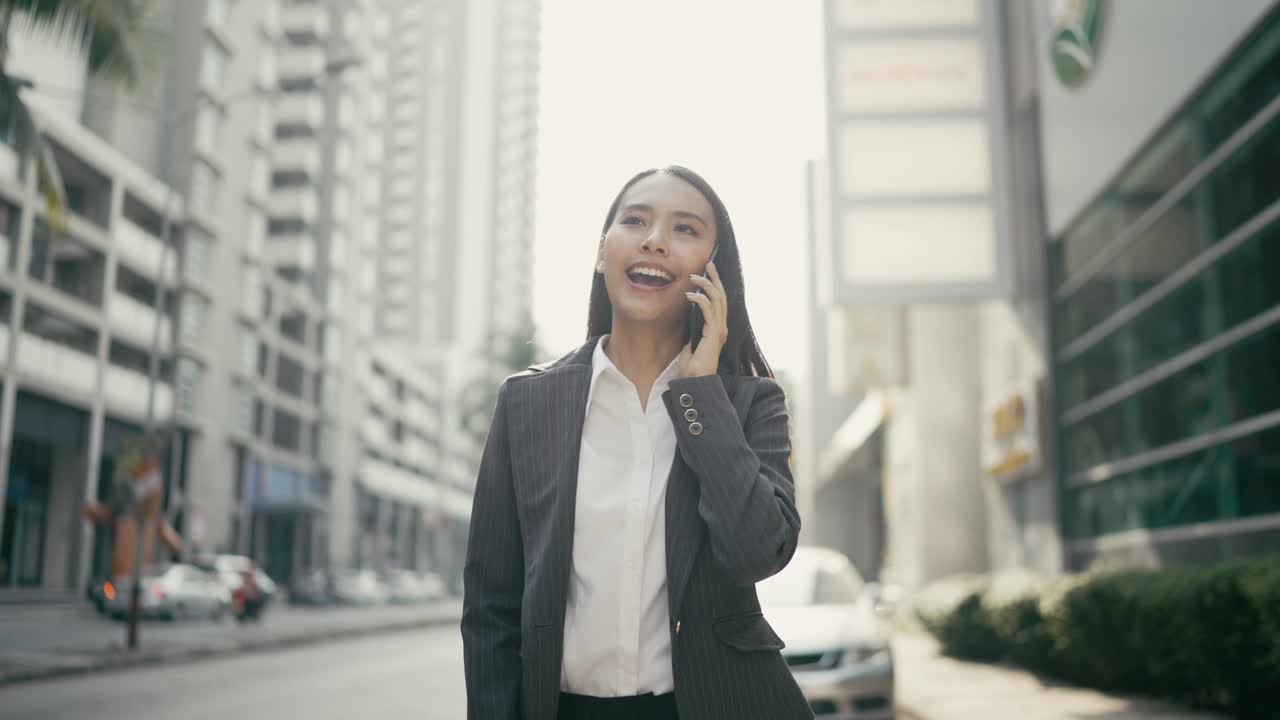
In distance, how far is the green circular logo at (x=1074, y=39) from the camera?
14648 mm

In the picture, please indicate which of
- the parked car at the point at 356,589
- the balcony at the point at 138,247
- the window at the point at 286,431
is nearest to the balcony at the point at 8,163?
the balcony at the point at 138,247

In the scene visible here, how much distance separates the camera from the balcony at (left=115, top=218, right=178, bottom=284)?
38.0 metres

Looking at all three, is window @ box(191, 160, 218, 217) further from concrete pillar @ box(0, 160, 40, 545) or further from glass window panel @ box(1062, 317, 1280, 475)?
glass window panel @ box(1062, 317, 1280, 475)

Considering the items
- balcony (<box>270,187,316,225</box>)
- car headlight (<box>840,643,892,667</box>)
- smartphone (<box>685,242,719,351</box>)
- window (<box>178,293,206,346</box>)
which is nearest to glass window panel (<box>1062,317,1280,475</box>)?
car headlight (<box>840,643,892,667</box>)

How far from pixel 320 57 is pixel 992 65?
50.5 metres

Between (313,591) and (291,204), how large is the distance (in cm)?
2023

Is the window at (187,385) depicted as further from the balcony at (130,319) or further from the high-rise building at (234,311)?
the balcony at (130,319)

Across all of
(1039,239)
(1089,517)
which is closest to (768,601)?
(1089,517)

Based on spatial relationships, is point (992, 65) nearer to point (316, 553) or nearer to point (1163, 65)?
point (1163, 65)

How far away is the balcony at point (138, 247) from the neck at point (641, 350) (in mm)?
38414

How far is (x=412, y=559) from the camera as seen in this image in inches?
3297

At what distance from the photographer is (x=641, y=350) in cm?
242

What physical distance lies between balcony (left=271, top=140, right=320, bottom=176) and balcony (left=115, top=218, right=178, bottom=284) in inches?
729

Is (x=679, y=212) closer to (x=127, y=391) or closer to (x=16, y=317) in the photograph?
(x=16, y=317)
